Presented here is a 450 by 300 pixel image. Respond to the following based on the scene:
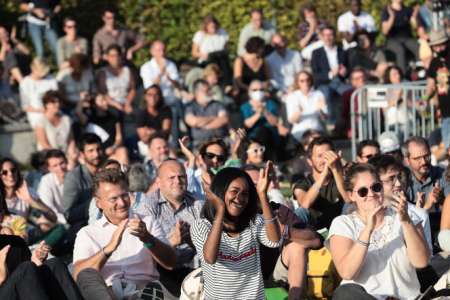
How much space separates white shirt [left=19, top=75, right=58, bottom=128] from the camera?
15852mm

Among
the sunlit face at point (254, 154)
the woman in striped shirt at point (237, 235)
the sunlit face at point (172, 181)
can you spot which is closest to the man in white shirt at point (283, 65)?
the sunlit face at point (254, 154)

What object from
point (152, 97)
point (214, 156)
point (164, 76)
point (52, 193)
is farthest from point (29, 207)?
point (164, 76)

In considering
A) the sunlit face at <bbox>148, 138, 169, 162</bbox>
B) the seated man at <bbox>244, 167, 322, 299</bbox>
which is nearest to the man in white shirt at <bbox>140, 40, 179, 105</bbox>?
the sunlit face at <bbox>148, 138, 169, 162</bbox>

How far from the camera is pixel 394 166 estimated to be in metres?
9.88

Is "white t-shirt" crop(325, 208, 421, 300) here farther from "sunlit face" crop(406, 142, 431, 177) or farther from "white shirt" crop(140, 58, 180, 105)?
"white shirt" crop(140, 58, 180, 105)

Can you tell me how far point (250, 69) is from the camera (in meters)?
16.5

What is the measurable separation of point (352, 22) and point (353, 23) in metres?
0.04

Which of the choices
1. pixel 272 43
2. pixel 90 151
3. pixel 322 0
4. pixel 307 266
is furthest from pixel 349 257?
pixel 322 0

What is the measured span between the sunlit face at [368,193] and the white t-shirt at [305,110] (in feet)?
22.5

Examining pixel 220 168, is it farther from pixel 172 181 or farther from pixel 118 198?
pixel 118 198

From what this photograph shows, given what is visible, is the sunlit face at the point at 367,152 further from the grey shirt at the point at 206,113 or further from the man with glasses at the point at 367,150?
the grey shirt at the point at 206,113

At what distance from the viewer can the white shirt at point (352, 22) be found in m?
18.0

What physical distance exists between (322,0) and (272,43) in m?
2.33

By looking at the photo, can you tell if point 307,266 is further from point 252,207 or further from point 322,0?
point 322,0
